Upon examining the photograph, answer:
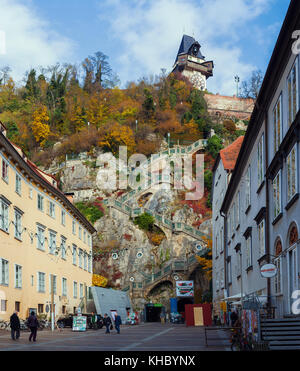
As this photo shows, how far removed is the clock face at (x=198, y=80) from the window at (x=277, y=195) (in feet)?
329

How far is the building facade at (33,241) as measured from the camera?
113 feet

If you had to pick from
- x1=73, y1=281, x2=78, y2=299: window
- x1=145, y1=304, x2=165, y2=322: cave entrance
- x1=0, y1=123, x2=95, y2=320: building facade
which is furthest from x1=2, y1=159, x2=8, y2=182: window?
x1=145, y1=304, x2=165, y2=322: cave entrance

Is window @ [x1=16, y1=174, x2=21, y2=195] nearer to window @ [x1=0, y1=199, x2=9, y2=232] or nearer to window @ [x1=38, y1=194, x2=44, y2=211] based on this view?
window @ [x1=0, y1=199, x2=9, y2=232]

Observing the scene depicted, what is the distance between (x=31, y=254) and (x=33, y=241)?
1017mm

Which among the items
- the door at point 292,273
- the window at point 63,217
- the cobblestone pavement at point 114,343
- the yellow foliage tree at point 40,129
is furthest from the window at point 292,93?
the yellow foliage tree at point 40,129

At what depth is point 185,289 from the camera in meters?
61.7

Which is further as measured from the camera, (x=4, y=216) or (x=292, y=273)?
(x=4, y=216)

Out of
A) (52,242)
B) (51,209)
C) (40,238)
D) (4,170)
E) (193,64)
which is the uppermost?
(193,64)

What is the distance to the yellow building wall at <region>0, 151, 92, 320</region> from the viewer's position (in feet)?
115

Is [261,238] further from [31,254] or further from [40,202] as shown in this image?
[40,202]

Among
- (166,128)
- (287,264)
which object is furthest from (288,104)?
(166,128)

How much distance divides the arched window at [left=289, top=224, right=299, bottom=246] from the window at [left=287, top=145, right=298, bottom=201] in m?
1.02

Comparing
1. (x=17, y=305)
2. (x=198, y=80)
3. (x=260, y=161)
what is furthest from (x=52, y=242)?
(x=198, y=80)
